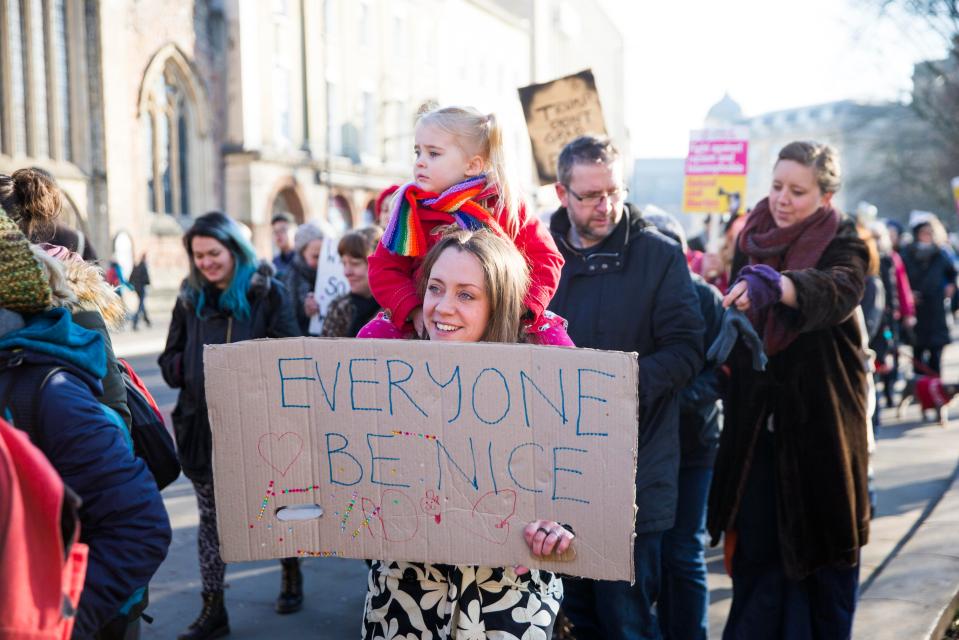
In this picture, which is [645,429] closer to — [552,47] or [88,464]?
[88,464]

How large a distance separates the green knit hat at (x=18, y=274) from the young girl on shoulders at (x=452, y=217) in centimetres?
84

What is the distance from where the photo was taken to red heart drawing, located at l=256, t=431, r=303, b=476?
2127mm

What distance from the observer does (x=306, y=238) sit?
6918mm

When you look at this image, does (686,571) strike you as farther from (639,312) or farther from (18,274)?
(18,274)

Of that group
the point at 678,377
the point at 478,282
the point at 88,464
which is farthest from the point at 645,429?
the point at 88,464

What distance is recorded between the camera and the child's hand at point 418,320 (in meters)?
2.52

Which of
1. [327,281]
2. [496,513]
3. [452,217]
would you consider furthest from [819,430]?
[327,281]

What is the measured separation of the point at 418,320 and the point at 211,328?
2.33m

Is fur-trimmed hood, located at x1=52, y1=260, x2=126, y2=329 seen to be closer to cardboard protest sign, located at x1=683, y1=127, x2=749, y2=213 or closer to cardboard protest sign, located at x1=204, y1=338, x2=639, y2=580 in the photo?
cardboard protest sign, located at x1=204, y1=338, x2=639, y2=580

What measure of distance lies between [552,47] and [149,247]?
33.6m

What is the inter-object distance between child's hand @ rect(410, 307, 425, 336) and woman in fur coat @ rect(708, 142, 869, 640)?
4.25 feet

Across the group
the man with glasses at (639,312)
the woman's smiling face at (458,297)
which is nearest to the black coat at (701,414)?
the man with glasses at (639,312)

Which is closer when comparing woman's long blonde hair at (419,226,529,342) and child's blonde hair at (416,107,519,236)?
woman's long blonde hair at (419,226,529,342)

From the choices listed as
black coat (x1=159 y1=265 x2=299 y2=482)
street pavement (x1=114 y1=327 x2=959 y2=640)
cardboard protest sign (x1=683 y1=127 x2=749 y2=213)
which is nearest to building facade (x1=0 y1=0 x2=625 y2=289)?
cardboard protest sign (x1=683 y1=127 x2=749 y2=213)
